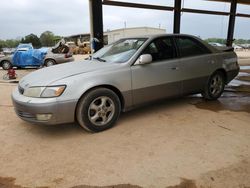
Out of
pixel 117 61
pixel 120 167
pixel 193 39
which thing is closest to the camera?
pixel 120 167

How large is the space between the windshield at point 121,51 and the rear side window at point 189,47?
2.56 ft

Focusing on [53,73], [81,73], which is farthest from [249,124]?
[53,73]

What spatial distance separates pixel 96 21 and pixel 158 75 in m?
4.58

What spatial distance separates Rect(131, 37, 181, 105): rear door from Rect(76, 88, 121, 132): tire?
0.42 metres

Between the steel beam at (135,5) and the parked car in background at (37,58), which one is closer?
the steel beam at (135,5)

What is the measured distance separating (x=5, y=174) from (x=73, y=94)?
4.01 feet

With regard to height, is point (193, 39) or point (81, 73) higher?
point (193, 39)

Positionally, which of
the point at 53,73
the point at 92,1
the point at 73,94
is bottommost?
the point at 73,94

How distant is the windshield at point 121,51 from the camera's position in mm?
3781

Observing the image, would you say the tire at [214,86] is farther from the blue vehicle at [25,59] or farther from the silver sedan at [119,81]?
the blue vehicle at [25,59]

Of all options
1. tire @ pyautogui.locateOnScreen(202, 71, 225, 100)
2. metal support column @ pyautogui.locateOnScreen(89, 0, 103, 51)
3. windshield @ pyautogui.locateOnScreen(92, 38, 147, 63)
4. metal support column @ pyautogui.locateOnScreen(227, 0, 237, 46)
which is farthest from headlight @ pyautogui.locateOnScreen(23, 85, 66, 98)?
metal support column @ pyautogui.locateOnScreen(227, 0, 237, 46)

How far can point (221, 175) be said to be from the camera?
2.32 metres

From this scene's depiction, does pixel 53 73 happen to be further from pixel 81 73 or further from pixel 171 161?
pixel 171 161

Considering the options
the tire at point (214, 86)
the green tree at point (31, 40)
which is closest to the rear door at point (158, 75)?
the tire at point (214, 86)
